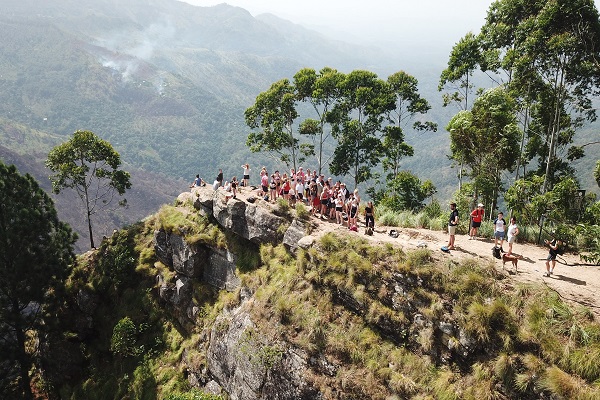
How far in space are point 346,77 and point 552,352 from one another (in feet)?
97.2

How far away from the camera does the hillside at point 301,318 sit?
13305mm

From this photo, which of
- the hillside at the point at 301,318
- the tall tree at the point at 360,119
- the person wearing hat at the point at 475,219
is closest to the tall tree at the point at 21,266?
the hillside at the point at 301,318

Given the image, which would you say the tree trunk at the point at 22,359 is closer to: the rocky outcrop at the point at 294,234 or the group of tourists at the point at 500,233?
the rocky outcrop at the point at 294,234

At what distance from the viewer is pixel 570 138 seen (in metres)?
30.0

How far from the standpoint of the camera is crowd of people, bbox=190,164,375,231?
822 inches

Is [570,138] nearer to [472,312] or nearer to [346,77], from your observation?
[346,77]

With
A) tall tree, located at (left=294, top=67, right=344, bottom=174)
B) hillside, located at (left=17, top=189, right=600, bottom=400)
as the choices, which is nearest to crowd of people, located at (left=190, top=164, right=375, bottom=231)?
hillside, located at (left=17, top=189, right=600, bottom=400)

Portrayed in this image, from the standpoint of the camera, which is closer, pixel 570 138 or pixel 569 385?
pixel 569 385

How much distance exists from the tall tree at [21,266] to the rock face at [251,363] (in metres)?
12.9

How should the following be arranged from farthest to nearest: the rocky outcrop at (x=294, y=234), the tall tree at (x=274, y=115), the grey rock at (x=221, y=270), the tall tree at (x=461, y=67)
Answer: the tall tree at (x=274, y=115)
the tall tree at (x=461, y=67)
the grey rock at (x=221, y=270)
the rocky outcrop at (x=294, y=234)

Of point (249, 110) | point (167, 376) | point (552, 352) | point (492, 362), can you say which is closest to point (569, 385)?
point (552, 352)

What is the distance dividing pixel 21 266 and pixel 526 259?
29.1 meters

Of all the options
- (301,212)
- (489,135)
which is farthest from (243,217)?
(489,135)

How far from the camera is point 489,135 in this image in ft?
77.4
